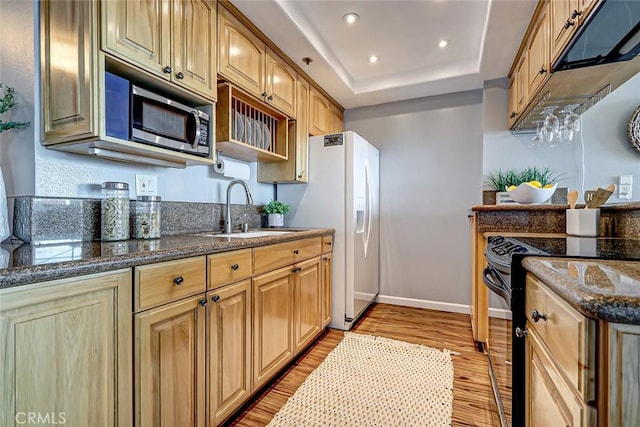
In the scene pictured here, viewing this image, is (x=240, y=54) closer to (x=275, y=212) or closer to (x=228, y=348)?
(x=275, y=212)

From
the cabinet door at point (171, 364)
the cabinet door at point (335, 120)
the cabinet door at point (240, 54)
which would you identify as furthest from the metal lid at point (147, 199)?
the cabinet door at point (335, 120)


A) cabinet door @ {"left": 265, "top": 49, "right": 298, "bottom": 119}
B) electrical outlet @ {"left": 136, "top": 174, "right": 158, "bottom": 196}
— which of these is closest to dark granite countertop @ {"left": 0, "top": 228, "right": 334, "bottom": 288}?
electrical outlet @ {"left": 136, "top": 174, "right": 158, "bottom": 196}

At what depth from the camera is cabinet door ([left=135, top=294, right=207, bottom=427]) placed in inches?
38.7

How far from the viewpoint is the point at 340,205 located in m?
2.55

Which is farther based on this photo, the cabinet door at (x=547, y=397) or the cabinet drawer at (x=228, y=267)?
the cabinet drawer at (x=228, y=267)

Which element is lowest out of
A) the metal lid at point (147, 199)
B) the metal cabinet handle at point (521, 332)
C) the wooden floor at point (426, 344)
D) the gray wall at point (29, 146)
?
the wooden floor at point (426, 344)

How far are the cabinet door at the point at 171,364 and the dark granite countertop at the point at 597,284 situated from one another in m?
1.16

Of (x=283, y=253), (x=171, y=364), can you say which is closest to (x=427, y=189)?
(x=283, y=253)

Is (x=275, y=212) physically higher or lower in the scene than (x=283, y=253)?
higher

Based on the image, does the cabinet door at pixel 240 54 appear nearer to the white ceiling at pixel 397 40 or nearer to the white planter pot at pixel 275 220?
the white ceiling at pixel 397 40

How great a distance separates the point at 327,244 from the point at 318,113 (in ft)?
4.32

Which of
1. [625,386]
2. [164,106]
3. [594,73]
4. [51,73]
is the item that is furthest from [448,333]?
[51,73]

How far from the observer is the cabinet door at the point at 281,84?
216 centimetres

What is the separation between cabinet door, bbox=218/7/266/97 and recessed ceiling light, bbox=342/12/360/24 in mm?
608
